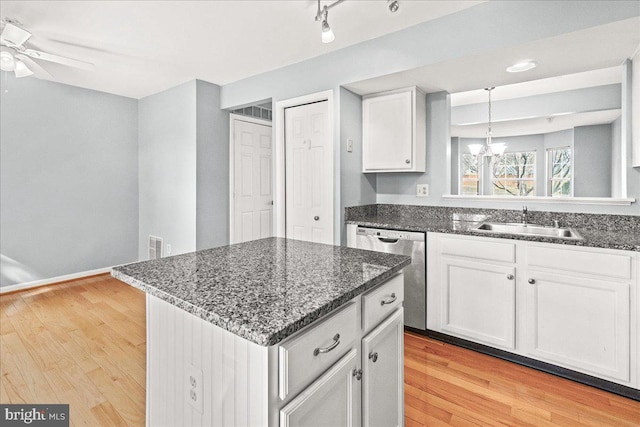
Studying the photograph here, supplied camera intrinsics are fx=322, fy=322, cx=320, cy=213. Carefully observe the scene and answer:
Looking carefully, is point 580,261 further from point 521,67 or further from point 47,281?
point 47,281

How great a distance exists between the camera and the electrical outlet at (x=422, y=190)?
314cm

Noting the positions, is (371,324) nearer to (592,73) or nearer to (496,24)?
(496,24)

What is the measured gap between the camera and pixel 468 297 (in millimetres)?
2352

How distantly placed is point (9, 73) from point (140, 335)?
3213 millimetres

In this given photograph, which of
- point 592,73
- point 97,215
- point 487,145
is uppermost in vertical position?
point 592,73

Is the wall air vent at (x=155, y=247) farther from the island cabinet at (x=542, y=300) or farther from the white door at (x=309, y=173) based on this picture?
the island cabinet at (x=542, y=300)

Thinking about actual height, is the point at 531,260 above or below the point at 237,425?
above

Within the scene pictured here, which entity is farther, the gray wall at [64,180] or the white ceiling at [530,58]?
the gray wall at [64,180]

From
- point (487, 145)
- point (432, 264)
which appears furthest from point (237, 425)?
point (487, 145)

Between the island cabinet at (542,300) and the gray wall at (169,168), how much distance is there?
9.29 ft

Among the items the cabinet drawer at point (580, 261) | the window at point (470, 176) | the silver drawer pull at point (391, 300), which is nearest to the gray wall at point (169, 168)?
the window at point (470, 176)

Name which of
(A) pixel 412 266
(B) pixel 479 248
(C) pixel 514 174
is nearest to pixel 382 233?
(A) pixel 412 266

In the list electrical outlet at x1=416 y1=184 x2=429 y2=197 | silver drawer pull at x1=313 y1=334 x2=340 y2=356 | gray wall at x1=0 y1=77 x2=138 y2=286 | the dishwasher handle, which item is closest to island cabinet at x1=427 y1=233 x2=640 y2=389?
the dishwasher handle

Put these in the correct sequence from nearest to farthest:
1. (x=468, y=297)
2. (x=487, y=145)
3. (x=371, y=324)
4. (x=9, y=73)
A: 1. (x=371, y=324)
2. (x=468, y=297)
3. (x=487, y=145)
4. (x=9, y=73)
